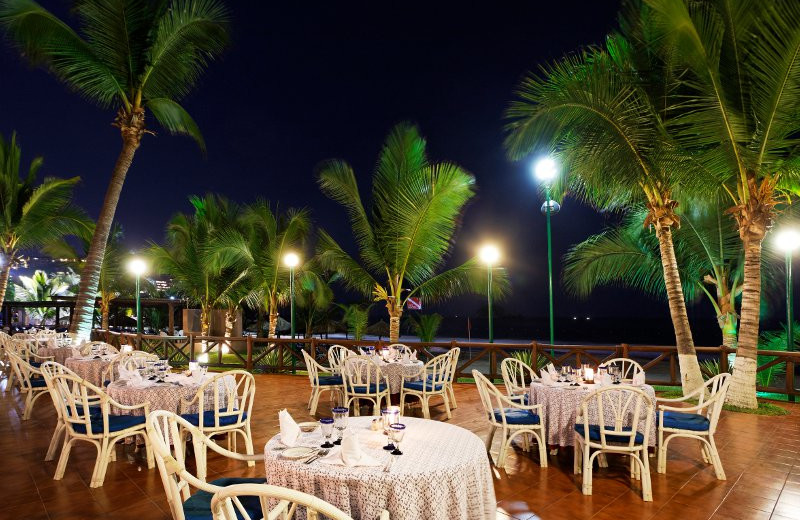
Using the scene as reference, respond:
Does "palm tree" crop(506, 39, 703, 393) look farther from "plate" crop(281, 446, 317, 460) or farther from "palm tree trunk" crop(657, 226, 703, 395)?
"plate" crop(281, 446, 317, 460)

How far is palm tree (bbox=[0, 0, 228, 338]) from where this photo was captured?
29.3ft

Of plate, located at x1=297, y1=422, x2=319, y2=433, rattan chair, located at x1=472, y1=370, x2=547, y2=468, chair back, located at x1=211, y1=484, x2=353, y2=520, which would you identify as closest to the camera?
chair back, located at x1=211, y1=484, x2=353, y2=520

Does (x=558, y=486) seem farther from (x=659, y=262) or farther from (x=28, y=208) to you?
(x=28, y=208)

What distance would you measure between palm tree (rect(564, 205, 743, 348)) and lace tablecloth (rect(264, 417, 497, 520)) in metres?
10.4

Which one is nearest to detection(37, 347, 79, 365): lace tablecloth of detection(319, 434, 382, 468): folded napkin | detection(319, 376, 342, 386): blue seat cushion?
detection(319, 376, 342, 386): blue seat cushion

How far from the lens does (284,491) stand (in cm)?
166

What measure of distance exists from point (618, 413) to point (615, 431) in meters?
0.25

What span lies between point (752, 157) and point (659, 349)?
3719 millimetres

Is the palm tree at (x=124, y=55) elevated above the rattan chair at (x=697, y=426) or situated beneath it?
elevated above

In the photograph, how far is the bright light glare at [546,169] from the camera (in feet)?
31.6

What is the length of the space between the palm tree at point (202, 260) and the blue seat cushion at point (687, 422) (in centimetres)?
1285

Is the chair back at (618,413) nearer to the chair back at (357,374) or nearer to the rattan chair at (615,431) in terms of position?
the rattan chair at (615,431)

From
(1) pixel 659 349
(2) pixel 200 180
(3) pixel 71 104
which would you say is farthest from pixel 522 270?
(3) pixel 71 104

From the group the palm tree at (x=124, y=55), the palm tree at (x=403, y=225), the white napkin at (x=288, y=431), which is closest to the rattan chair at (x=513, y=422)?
the white napkin at (x=288, y=431)
